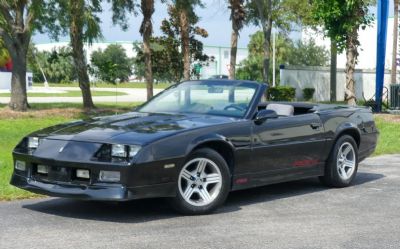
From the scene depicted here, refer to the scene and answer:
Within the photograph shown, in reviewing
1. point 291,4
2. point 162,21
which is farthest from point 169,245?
point 162,21

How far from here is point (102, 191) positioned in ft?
20.4

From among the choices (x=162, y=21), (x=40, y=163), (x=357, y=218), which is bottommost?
(x=357, y=218)

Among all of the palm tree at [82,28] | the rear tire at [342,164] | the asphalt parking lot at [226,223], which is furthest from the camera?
the palm tree at [82,28]

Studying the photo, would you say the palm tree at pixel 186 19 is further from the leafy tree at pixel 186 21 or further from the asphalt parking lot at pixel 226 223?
the asphalt parking lot at pixel 226 223

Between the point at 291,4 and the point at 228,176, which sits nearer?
the point at 228,176

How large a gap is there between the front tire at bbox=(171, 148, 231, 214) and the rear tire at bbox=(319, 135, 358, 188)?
2041 millimetres

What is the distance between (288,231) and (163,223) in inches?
46.7

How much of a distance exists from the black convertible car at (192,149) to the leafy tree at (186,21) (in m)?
16.4

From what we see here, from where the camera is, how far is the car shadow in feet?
21.9

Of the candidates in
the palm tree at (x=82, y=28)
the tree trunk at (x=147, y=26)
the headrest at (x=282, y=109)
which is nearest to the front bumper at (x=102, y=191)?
the headrest at (x=282, y=109)

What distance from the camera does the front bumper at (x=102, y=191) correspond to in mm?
6176

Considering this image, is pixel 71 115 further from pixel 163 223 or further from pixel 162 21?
pixel 162 21

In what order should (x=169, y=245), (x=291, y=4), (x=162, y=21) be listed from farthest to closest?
1. (x=162, y=21)
2. (x=291, y=4)
3. (x=169, y=245)

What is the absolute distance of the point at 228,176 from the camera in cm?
703
